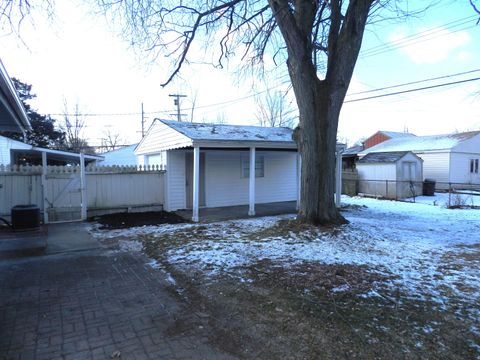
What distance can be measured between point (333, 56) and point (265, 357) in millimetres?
7717

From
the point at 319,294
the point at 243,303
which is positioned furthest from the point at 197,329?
the point at 319,294

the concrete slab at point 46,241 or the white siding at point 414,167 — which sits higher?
the white siding at point 414,167

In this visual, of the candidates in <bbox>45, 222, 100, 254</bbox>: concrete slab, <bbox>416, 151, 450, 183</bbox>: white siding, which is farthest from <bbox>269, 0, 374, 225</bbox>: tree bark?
<bbox>416, 151, 450, 183</bbox>: white siding

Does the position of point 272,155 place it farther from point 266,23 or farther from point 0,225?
point 0,225

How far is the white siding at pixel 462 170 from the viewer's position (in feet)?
82.5

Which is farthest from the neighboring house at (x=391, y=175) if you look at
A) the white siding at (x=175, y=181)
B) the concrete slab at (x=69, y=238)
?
the concrete slab at (x=69, y=238)

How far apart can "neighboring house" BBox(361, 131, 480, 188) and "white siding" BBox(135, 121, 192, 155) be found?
2000cm

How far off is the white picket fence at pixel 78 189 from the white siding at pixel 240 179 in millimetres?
2000

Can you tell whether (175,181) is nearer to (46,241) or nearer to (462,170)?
(46,241)

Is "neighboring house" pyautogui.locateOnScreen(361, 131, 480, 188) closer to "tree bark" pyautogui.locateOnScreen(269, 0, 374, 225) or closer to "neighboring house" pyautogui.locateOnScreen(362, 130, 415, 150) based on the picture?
"neighboring house" pyautogui.locateOnScreen(362, 130, 415, 150)

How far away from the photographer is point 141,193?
1218cm

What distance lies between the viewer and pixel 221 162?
1383cm

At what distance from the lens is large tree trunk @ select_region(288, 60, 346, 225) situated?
29.0ft

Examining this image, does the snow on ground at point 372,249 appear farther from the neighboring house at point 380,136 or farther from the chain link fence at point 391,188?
the neighboring house at point 380,136
